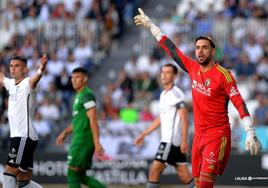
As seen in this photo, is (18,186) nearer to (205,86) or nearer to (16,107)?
(16,107)

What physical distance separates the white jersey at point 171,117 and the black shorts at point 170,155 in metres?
0.09

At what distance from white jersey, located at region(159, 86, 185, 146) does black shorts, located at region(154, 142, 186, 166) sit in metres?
0.09

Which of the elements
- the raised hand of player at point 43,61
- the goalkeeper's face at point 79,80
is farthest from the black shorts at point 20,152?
the goalkeeper's face at point 79,80

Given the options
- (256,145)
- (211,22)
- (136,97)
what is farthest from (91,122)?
(211,22)

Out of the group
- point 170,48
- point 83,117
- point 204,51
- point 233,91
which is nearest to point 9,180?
point 83,117

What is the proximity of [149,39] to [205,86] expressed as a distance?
16883 millimetres

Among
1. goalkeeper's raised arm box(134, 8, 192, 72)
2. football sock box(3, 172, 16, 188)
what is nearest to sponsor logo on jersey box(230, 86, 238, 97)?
goalkeeper's raised arm box(134, 8, 192, 72)

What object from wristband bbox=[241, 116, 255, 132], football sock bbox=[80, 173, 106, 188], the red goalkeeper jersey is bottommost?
football sock bbox=[80, 173, 106, 188]

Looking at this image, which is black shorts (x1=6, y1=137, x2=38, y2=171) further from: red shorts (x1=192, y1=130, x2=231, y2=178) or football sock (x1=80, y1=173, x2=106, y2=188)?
red shorts (x1=192, y1=130, x2=231, y2=178)

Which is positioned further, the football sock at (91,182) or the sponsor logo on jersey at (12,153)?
Answer: the football sock at (91,182)

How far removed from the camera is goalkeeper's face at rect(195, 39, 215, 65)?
12.2 meters

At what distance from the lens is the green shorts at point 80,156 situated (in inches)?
623

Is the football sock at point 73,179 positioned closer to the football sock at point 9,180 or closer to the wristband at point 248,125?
the football sock at point 9,180

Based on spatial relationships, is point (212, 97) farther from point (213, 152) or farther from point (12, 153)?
point (12, 153)
